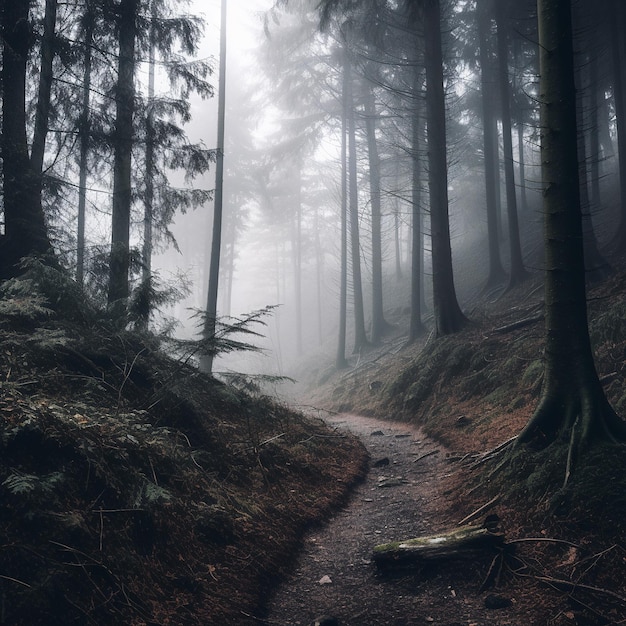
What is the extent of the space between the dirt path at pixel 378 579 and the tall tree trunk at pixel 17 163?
220 inches

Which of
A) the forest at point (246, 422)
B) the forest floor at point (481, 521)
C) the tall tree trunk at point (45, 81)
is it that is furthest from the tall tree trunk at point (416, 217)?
the tall tree trunk at point (45, 81)

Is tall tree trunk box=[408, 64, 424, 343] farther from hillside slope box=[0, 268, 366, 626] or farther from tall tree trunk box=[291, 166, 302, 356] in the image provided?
tall tree trunk box=[291, 166, 302, 356]

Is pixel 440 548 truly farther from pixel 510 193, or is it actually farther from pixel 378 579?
pixel 510 193

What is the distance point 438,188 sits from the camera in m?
13.0

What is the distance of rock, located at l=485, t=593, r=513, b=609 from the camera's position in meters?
3.89

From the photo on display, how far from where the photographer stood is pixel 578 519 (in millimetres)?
4406

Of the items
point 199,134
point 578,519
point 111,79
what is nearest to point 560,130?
point 578,519

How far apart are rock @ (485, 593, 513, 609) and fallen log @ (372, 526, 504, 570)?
532 millimetres

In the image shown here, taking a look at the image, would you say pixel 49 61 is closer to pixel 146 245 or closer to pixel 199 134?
pixel 146 245

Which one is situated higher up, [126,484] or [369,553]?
[126,484]

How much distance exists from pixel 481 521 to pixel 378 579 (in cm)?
134

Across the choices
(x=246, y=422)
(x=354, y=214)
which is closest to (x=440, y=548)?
(x=246, y=422)

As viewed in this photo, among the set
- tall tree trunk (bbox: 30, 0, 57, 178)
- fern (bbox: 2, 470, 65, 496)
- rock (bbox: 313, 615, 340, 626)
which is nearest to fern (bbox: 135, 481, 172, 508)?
fern (bbox: 2, 470, 65, 496)

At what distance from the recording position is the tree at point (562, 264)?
215 inches
